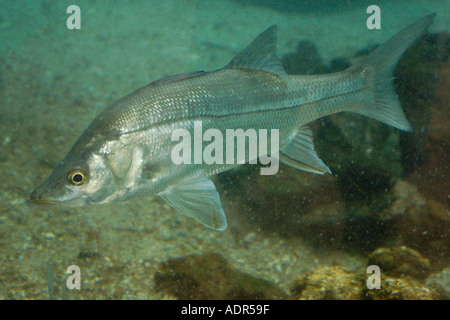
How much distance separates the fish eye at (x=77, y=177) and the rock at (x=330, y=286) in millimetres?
2277

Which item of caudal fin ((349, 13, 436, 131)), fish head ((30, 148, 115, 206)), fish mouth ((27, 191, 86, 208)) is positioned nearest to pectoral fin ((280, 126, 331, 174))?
caudal fin ((349, 13, 436, 131))

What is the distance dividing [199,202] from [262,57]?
146cm

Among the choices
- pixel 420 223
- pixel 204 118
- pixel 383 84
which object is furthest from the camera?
pixel 420 223

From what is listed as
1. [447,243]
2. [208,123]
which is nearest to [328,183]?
[447,243]

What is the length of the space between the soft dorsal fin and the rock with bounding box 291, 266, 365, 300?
82.9 inches

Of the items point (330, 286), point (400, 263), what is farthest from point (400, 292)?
point (400, 263)

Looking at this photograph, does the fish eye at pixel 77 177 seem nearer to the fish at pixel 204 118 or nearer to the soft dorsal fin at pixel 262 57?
the fish at pixel 204 118

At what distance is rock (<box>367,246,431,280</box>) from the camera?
3402mm

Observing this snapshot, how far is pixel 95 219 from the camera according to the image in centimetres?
420

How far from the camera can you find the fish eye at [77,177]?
2385mm

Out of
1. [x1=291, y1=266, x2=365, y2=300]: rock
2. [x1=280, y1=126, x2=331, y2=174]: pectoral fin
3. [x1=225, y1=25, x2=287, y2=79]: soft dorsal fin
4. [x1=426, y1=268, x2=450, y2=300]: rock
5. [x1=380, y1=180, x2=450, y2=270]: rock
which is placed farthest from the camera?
[x1=380, y1=180, x2=450, y2=270]: rock

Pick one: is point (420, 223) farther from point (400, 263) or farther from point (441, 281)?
point (400, 263)

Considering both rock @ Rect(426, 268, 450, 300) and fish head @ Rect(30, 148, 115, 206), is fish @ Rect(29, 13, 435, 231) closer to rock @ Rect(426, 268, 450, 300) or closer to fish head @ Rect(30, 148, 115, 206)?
fish head @ Rect(30, 148, 115, 206)

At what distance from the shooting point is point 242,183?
487 centimetres
